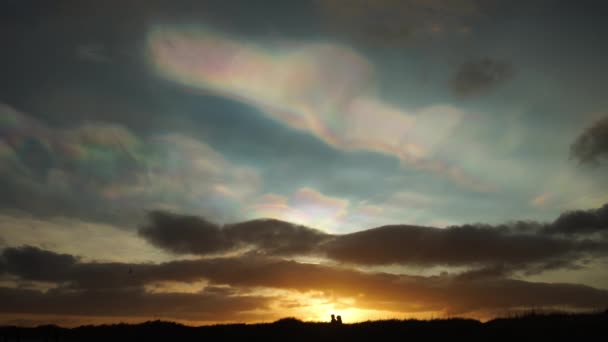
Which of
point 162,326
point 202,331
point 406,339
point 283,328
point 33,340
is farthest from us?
point 33,340

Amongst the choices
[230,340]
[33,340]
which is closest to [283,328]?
[230,340]

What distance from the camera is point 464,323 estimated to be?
4322 cm

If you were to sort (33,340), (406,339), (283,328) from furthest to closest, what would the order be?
(33,340)
(283,328)
(406,339)

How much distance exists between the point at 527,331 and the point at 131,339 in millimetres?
48051

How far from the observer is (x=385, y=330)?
46.0 meters

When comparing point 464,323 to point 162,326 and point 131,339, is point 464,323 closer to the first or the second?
point 162,326

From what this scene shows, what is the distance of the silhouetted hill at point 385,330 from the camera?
35.3 metres

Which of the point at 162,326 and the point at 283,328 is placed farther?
the point at 162,326

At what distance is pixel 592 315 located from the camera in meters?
36.9

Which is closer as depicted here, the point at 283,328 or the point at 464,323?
the point at 464,323

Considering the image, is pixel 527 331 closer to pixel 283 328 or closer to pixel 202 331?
pixel 283 328

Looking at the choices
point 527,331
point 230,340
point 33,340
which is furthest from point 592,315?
point 33,340

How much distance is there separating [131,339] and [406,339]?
37.7 m

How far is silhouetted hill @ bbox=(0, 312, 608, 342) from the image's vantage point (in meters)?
35.3
